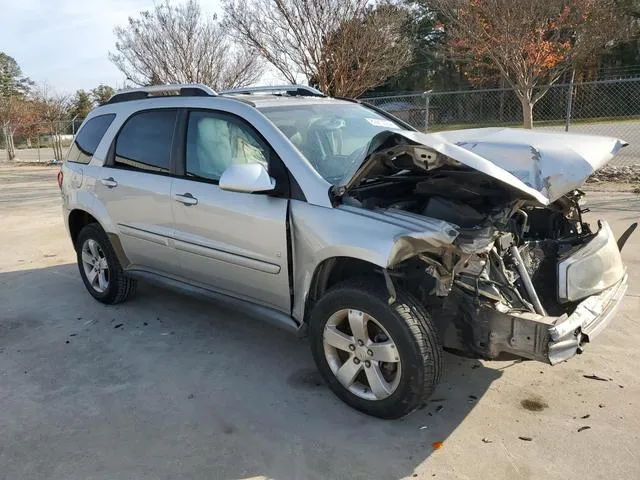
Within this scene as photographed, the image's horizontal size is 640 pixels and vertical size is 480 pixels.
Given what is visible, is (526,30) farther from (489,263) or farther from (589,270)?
(489,263)

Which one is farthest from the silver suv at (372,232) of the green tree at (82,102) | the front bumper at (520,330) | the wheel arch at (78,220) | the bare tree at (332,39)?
the green tree at (82,102)

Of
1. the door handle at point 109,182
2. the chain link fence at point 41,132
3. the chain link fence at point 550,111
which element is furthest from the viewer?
the chain link fence at point 41,132

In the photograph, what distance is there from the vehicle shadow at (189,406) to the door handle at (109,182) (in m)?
1.14

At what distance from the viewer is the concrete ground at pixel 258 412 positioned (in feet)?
9.16

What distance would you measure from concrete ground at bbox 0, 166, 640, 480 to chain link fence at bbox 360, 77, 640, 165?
11.5m

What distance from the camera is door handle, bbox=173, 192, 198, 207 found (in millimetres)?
3906

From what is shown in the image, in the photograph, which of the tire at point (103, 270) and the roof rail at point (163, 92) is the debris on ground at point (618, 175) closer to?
the roof rail at point (163, 92)

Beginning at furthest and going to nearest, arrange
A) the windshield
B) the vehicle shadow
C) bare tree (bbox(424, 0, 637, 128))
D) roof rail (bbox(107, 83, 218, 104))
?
bare tree (bbox(424, 0, 637, 128)), roof rail (bbox(107, 83, 218, 104)), the windshield, the vehicle shadow

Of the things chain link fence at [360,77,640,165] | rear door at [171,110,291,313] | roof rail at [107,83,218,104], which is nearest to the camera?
rear door at [171,110,291,313]

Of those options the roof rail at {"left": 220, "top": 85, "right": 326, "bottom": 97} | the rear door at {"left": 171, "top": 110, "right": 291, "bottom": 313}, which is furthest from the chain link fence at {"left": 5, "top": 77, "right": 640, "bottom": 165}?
the rear door at {"left": 171, "top": 110, "right": 291, "bottom": 313}

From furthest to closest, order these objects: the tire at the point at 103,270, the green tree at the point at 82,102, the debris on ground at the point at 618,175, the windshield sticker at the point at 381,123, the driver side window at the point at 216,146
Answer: the green tree at the point at 82,102, the debris on ground at the point at 618,175, the tire at the point at 103,270, the windshield sticker at the point at 381,123, the driver side window at the point at 216,146

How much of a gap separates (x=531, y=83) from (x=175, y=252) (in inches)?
393

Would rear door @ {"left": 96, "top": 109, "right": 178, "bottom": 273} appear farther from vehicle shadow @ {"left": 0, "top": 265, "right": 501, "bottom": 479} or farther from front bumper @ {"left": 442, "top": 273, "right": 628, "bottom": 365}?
front bumper @ {"left": 442, "top": 273, "right": 628, "bottom": 365}

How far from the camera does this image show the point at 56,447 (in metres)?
3.01
